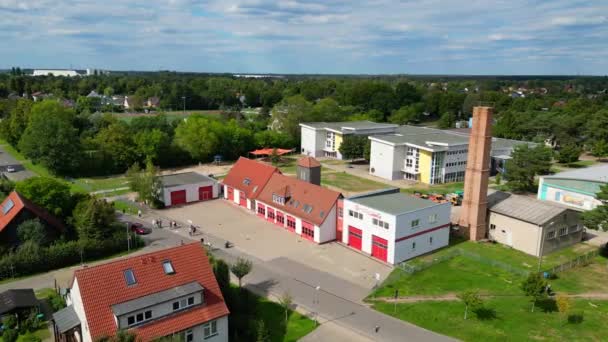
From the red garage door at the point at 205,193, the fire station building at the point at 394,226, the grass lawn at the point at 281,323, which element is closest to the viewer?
the grass lawn at the point at 281,323

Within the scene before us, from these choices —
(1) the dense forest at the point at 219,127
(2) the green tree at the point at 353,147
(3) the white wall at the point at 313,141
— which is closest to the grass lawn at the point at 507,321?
(1) the dense forest at the point at 219,127

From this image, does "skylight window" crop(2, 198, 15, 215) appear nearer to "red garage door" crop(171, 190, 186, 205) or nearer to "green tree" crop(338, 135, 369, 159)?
"red garage door" crop(171, 190, 186, 205)

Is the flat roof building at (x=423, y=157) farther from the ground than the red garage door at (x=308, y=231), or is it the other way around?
the flat roof building at (x=423, y=157)

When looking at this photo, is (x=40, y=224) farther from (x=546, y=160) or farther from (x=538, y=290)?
(x=546, y=160)

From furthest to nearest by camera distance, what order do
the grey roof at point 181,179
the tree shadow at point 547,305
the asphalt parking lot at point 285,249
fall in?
the grey roof at point 181,179
the asphalt parking lot at point 285,249
the tree shadow at point 547,305

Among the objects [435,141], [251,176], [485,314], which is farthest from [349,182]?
[485,314]

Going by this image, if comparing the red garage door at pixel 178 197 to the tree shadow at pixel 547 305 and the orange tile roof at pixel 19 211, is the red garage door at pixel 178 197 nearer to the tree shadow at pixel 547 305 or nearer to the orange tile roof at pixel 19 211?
the orange tile roof at pixel 19 211

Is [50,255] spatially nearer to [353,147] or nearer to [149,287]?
[149,287]

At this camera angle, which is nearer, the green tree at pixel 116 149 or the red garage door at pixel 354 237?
the red garage door at pixel 354 237
